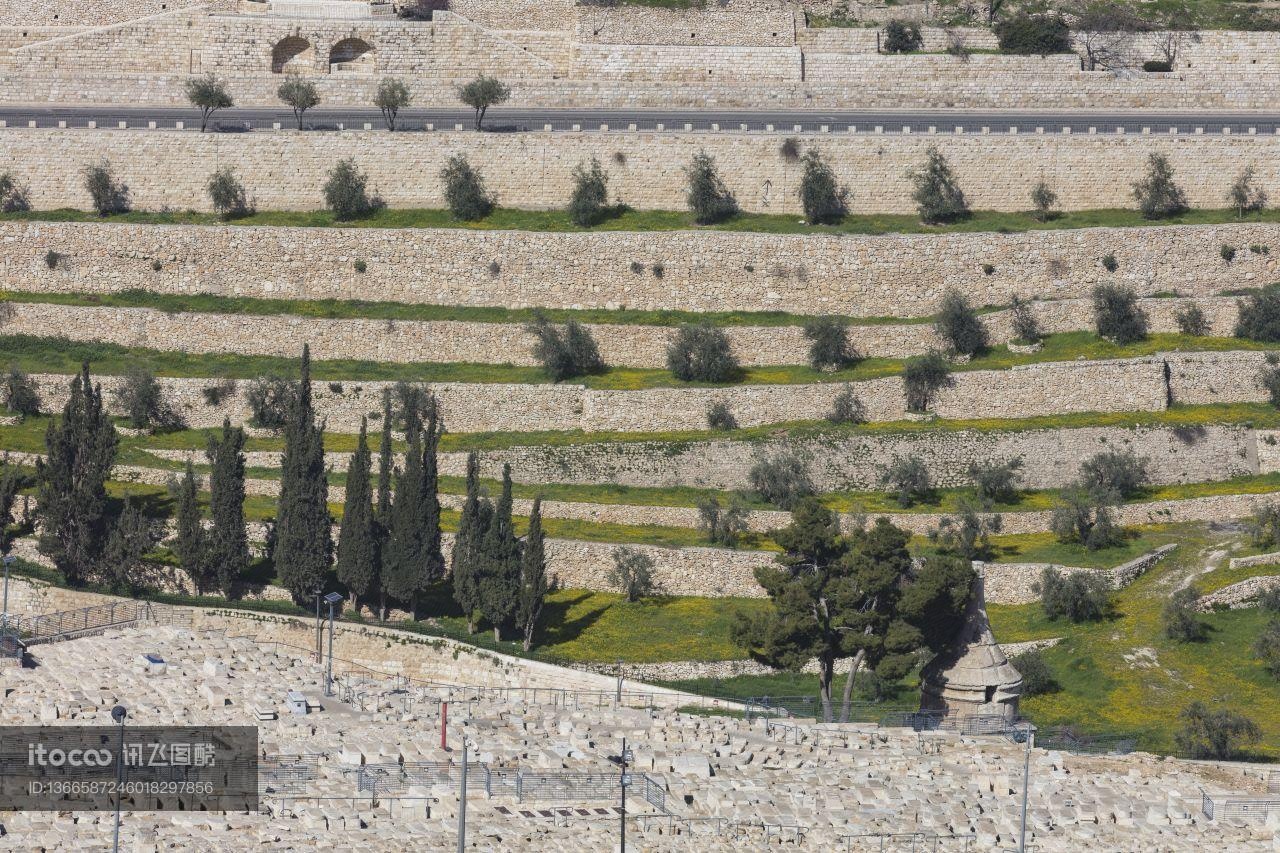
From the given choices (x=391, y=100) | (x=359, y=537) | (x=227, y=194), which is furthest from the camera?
(x=391, y=100)

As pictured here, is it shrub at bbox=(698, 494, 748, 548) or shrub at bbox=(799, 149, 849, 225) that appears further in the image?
shrub at bbox=(799, 149, 849, 225)

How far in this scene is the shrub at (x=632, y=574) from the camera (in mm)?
81250

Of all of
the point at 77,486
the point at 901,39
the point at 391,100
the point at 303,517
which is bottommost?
the point at 303,517

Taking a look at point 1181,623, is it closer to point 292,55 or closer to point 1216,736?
point 1216,736

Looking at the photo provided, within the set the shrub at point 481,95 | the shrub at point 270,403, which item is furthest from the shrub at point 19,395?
the shrub at point 481,95

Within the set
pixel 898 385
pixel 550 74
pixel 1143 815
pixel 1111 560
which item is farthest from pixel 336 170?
pixel 1143 815

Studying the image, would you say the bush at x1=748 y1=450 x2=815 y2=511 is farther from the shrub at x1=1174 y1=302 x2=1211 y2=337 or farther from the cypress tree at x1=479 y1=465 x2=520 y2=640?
the shrub at x1=1174 y1=302 x2=1211 y2=337

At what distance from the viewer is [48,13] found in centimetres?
11538

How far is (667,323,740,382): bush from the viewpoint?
91.4 meters

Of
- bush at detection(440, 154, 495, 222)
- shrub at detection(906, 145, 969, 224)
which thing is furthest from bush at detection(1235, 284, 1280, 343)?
bush at detection(440, 154, 495, 222)

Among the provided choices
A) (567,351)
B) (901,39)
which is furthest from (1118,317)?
(901,39)

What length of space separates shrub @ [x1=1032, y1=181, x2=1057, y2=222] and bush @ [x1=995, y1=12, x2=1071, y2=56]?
12.9m

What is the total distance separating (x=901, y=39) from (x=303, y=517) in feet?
139

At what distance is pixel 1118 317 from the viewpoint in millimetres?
94125
